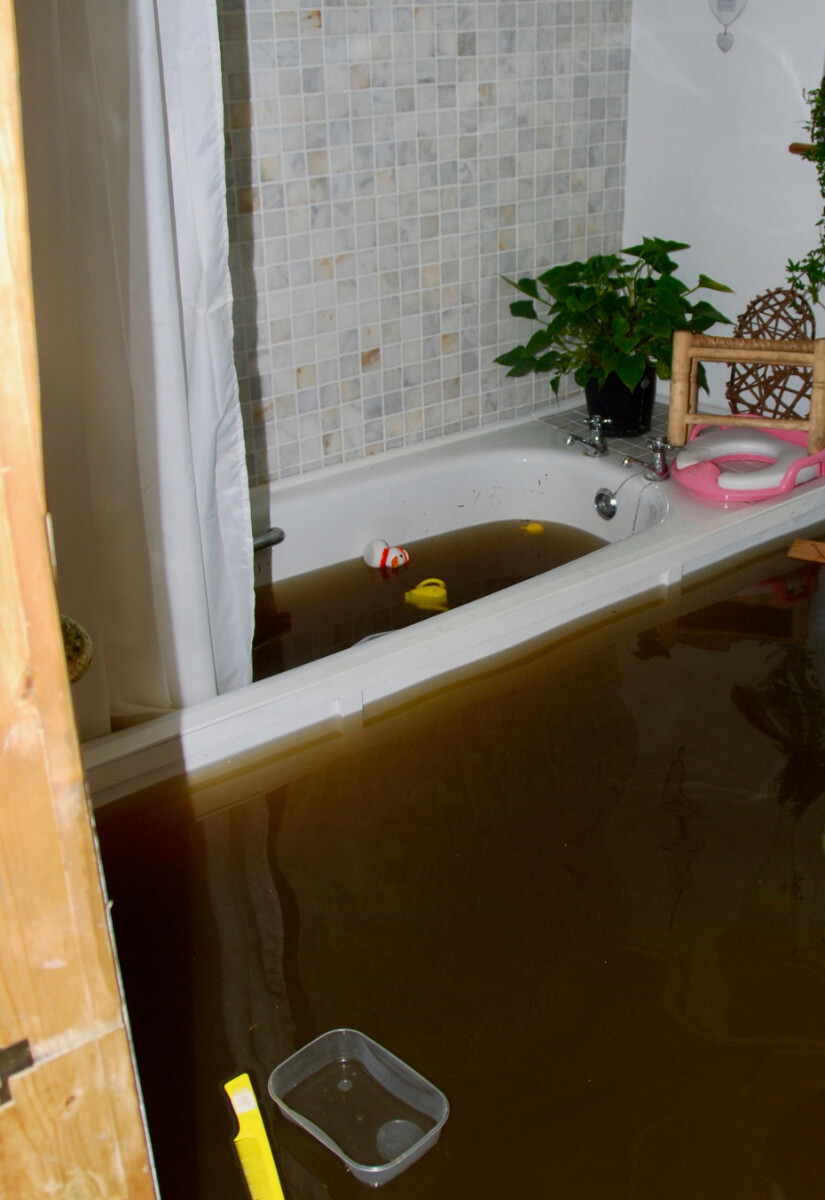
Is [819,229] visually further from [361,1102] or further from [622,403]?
[361,1102]

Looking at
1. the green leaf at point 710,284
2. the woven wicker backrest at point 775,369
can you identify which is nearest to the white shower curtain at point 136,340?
the green leaf at point 710,284

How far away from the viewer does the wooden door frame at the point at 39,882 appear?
502 mm

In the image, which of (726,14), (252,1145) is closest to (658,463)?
(726,14)

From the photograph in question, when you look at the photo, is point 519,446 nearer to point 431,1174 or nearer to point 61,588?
point 61,588

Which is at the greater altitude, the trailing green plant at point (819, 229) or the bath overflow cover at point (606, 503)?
the trailing green plant at point (819, 229)

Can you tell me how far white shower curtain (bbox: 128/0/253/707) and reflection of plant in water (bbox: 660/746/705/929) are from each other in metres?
0.77

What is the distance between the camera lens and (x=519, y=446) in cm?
277

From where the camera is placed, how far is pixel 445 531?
273 cm

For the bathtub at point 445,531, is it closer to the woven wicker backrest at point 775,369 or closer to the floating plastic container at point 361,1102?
the woven wicker backrest at point 775,369

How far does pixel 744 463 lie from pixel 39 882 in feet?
7.47

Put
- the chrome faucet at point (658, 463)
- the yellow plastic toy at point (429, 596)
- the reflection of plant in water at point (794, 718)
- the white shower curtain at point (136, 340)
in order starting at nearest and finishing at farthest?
the white shower curtain at point (136, 340)
the reflection of plant in water at point (794, 718)
the yellow plastic toy at point (429, 596)
the chrome faucet at point (658, 463)

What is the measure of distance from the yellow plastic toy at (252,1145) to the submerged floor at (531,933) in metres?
0.02

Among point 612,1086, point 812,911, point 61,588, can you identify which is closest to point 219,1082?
point 612,1086

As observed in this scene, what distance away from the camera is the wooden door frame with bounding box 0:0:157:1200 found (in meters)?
0.50
